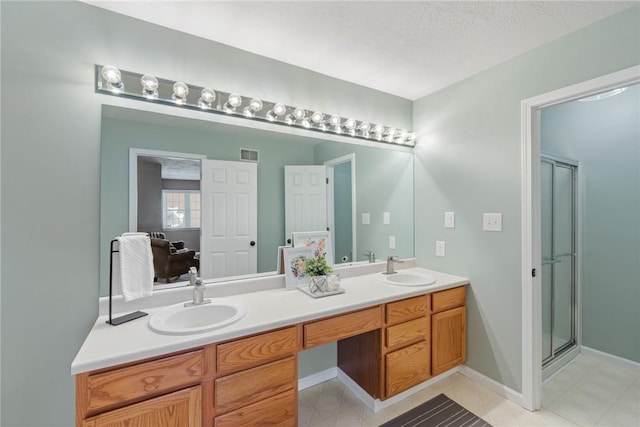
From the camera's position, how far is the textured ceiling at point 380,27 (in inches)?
57.6

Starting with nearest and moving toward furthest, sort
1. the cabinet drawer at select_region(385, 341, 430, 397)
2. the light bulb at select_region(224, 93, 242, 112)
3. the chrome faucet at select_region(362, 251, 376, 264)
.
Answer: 1. the light bulb at select_region(224, 93, 242, 112)
2. the cabinet drawer at select_region(385, 341, 430, 397)
3. the chrome faucet at select_region(362, 251, 376, 264)

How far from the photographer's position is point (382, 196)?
2.59 metres

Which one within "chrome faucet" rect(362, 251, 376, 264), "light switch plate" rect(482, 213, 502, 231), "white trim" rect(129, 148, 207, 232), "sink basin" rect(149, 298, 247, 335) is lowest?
"sink basin" rect(149, 298, 247, 335)

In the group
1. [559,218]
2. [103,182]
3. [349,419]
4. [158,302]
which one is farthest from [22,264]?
[559,218]

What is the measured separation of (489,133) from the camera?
209cm

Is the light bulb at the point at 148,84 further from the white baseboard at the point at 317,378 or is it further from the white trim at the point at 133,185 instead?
the white baseboard at the point at 317,378

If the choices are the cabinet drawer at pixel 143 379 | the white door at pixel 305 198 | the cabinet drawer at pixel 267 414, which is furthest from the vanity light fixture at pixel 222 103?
the cabinet drawer at pixel 267 414

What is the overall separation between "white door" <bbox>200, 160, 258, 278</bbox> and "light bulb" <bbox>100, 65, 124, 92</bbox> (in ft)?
1.87

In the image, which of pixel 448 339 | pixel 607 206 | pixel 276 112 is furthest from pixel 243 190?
pixel 607 206

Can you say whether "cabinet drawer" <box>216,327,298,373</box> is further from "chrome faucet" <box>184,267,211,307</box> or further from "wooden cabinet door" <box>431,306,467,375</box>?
"wooden cabinet door" <box>431,306,467,375</box>

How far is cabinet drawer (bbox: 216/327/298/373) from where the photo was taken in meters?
1.28

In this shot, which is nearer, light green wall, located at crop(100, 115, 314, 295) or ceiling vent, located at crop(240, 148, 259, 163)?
light green wall, located at crop(100, 115, 314, 295)

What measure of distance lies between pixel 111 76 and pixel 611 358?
4.24 m

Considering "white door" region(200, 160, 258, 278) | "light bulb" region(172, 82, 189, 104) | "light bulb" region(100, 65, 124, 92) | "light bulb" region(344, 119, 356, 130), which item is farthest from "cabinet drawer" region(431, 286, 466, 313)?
"light bulb" region(100, 65, 124, 92)
